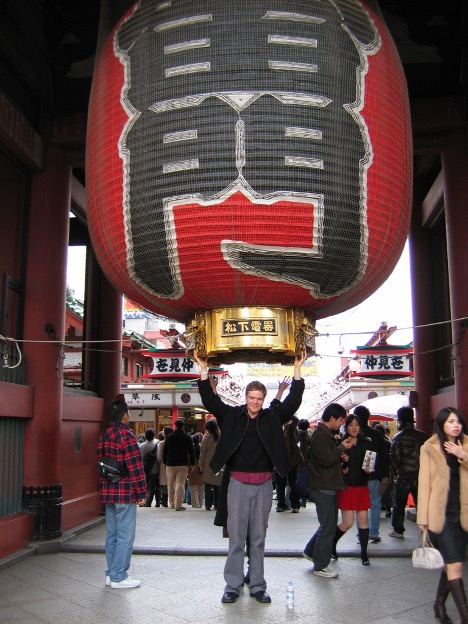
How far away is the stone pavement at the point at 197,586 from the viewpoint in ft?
14.9

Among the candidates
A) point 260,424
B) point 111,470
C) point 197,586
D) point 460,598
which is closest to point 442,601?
point 460,598

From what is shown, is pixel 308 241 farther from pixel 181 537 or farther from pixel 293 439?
pixel 293 439

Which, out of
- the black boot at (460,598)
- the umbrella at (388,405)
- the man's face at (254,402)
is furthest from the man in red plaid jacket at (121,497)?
the umbrella at (388,405)

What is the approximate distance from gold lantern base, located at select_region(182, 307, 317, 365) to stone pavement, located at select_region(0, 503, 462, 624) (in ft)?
6.02

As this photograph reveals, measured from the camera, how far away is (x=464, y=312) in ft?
23.5

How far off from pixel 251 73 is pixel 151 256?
1.22 m

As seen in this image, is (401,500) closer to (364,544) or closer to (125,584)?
(364,544)

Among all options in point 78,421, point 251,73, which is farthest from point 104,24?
point 78,421

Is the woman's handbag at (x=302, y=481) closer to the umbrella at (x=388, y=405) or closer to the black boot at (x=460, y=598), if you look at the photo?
the umbrella at (x=388, y=405)

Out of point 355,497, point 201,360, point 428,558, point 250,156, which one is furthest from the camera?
point 355,497

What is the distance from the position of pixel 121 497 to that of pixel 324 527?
5.85 ft

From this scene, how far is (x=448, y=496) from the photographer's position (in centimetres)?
411

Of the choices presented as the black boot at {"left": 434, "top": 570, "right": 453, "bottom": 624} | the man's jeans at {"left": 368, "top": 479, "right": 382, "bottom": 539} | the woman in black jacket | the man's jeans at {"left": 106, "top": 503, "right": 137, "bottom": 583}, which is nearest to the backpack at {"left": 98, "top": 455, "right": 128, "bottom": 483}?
the man's jeans at {"left": 106, "top": 503, "right": 137, "bottom": 583}

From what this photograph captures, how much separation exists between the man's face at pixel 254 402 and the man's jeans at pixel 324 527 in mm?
1416
